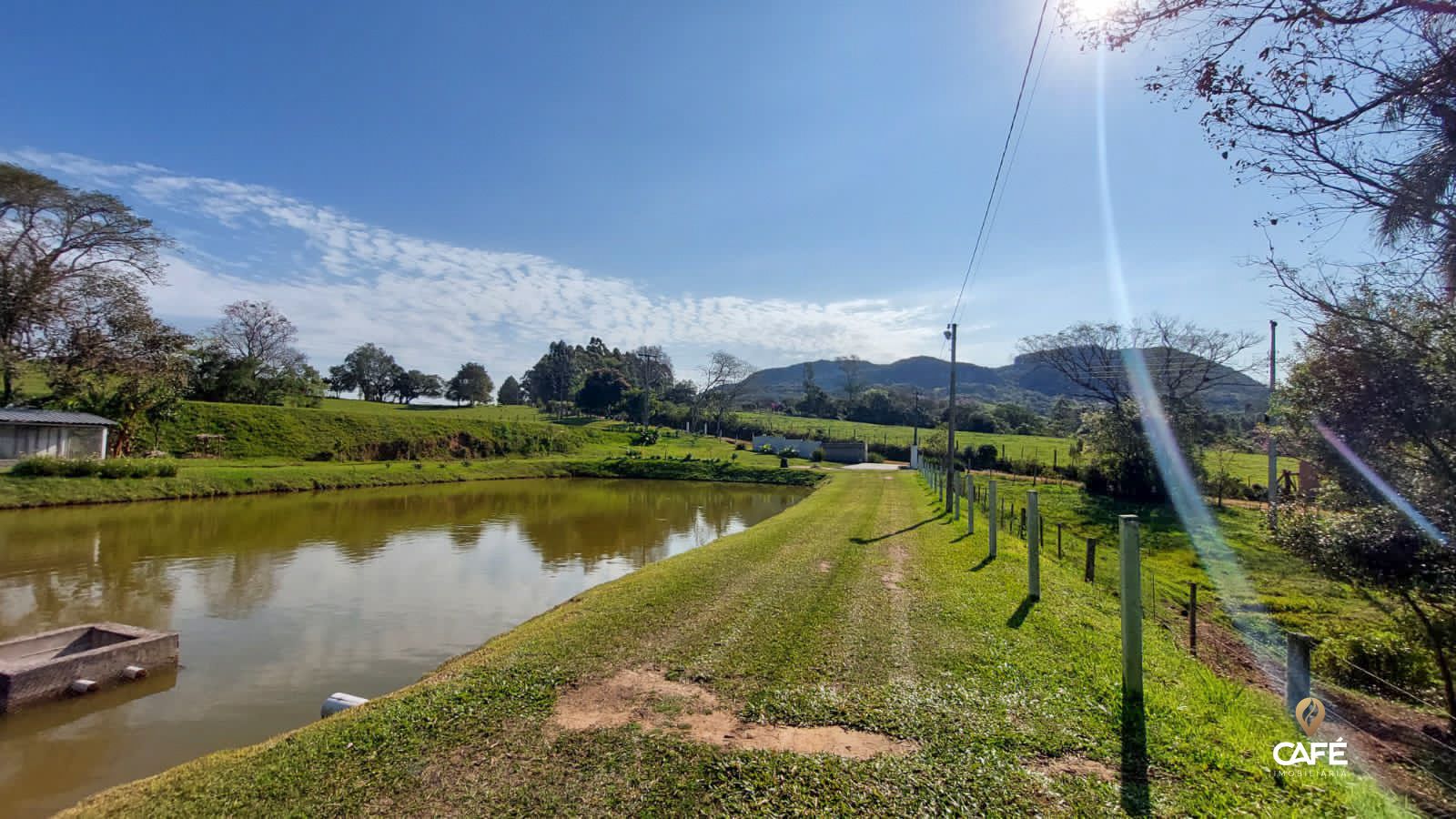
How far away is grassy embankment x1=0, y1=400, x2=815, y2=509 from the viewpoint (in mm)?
24766

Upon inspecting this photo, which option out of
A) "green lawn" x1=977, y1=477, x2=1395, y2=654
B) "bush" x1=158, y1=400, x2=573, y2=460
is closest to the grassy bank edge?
"bush" x1=158, y1=400, x2=573, y2=460

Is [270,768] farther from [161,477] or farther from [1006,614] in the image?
[161,477]

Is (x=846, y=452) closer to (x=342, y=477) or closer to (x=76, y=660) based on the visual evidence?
(x=342, y=477)

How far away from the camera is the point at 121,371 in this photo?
1257 inches

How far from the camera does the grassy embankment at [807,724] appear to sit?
11.7 feet

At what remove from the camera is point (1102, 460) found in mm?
32219

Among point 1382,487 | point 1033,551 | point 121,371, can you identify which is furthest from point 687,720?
point 121,371

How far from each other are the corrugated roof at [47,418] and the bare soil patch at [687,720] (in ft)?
107

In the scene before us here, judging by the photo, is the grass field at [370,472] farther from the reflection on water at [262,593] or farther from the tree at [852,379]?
the tree at [852,379]

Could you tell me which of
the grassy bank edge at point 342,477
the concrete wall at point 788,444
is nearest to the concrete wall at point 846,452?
the concrete wall at point 788,444

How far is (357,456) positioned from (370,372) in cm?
5528

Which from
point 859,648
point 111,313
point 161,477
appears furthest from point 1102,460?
point 111,313

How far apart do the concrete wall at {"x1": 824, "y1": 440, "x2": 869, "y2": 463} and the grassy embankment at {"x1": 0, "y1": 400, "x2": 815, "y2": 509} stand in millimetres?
→ 5446

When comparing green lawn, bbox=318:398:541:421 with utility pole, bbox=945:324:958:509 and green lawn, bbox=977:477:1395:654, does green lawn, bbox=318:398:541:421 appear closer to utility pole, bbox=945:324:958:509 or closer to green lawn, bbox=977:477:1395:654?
utility pole, bbox=945:324:958:509
